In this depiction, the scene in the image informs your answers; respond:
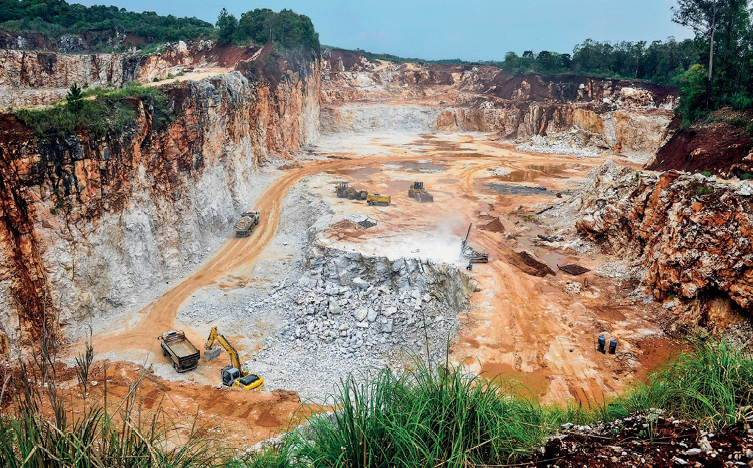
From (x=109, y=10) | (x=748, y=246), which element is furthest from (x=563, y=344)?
(x=109, y=10)

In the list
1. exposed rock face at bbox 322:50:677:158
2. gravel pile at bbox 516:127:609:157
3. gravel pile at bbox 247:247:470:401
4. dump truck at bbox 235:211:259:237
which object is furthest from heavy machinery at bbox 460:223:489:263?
gravel pile at bbox 516:127:609:157

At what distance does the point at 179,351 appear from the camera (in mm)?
16453

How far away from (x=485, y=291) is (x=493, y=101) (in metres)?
54.6

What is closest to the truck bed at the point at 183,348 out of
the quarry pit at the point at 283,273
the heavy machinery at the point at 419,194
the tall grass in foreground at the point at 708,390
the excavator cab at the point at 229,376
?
the quarry pit at the point at 283,273

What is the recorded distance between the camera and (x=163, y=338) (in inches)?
666

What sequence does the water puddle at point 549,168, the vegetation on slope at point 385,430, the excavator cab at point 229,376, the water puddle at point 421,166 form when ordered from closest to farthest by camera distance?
the vegetation on slope at point 385,430, the excavator cab at point 229,376, the water puddle at point 421,166, the water puddle at point 549,168

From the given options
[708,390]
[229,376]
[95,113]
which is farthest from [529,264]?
[95,113]

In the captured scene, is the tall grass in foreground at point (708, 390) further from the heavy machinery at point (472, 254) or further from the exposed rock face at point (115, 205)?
the exposed rock face at point (115, 205)

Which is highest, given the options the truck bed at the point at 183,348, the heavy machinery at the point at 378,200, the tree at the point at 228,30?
the tree at the point at 228,30

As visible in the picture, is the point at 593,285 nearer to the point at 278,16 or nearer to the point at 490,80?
the point at 278,16

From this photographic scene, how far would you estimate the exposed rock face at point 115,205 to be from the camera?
54.9ft

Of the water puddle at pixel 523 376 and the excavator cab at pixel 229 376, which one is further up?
the water puddle at pixel 523 376

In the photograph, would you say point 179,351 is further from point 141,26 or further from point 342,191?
point 141,26

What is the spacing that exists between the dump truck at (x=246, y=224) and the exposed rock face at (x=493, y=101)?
29.8 metres
